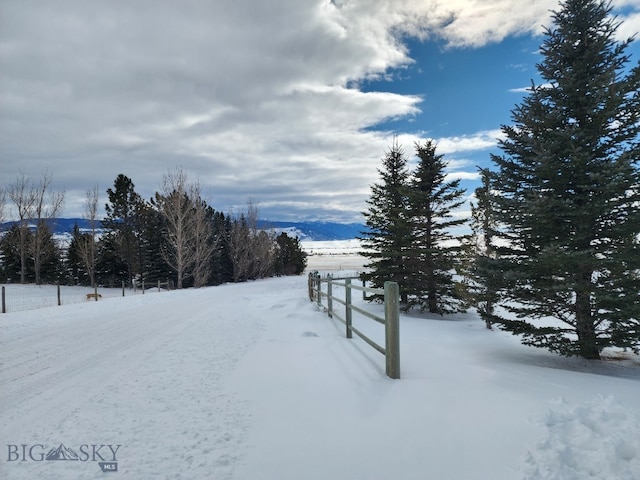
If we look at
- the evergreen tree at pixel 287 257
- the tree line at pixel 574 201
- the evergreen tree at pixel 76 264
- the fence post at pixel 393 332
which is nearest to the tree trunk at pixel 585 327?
the tree line at pixel 574 201

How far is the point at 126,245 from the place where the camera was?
41.5 m

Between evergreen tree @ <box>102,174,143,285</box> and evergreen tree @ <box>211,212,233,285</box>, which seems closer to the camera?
evergreen tree @ <box>102,174,143,285</box>

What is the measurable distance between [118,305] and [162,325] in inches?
276

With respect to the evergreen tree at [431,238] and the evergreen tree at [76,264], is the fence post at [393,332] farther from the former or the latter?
the evergreen tree at [76,264]

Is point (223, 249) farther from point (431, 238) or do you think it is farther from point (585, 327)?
point (585, 327)

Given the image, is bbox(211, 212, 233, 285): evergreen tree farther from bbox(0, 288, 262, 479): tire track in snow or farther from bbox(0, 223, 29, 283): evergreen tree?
bbox(0, 288, 262, 479): tire track in snow

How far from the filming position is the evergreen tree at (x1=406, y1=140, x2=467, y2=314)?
15.1m

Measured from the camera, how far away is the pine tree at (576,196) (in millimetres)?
6160

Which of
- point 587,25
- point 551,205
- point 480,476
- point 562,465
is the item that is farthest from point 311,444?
point 587,25

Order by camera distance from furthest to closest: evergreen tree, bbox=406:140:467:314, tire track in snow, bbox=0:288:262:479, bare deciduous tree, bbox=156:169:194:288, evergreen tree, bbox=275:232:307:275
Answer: evergreen tree, bbox=275:232:307:275 < bare deciduous tree, bbox=156:169:194:288 < evergreen tree, bbox=406:140:467:314 < tire track in snow, bbox=0:288:262:479

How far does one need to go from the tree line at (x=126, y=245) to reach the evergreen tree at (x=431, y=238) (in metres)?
24.9

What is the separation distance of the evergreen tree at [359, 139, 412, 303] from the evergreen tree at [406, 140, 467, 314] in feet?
1.25

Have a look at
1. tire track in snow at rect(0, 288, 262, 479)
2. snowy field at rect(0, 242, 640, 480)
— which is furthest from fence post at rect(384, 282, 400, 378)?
tire track in snow at rect(0, 288, 262, 479)

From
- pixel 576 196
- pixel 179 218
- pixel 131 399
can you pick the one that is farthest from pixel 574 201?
pixel 179 218
